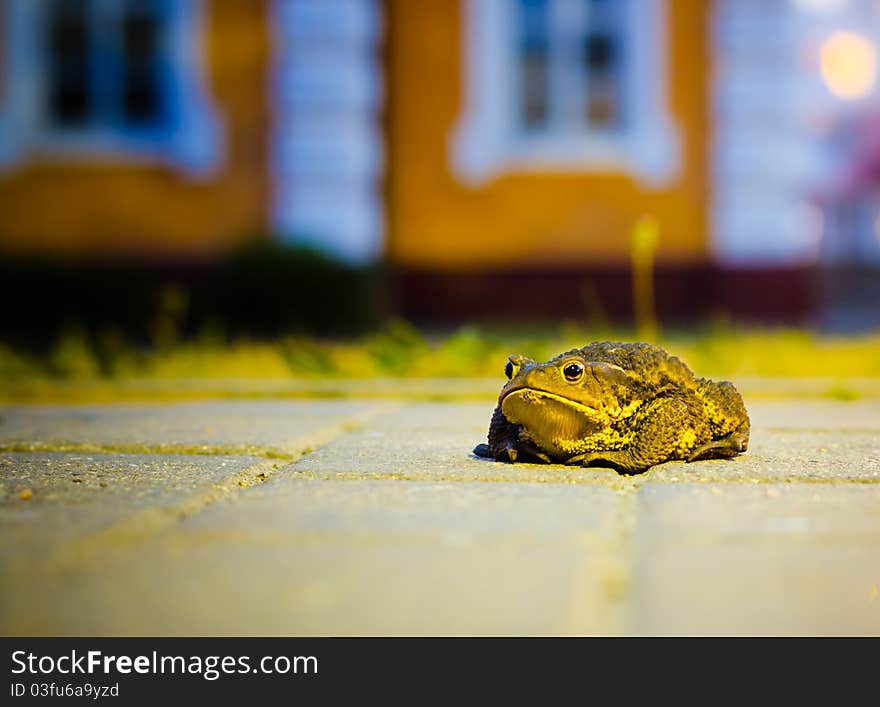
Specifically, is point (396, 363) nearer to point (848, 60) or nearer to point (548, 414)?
point (548, 414)

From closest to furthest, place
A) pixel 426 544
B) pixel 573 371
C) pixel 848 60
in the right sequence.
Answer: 1. pixel 426 544
2. pixel 573 371
3. pixel 848 60

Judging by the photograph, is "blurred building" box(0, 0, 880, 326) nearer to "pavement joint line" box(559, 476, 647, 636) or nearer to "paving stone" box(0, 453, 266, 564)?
"paving stone" box(0, 453, 266, 564)

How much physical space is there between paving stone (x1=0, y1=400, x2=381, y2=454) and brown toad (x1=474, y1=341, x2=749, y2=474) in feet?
2.03

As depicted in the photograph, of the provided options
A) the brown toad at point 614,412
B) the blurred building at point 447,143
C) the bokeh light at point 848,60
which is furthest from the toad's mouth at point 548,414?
the bokeh light at point 848,60

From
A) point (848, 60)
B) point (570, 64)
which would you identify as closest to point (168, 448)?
point (570, 64)

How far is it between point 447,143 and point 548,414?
23.8ft

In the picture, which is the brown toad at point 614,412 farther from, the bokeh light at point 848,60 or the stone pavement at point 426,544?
the bokeh light at point 848,60

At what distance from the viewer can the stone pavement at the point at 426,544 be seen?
1.27m

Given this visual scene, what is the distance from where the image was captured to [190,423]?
129 inches

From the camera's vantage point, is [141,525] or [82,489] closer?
[141,525]

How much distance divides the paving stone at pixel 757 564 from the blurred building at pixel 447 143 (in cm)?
715

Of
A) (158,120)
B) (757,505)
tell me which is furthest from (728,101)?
(757,505)

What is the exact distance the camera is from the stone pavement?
1271 millimetres
